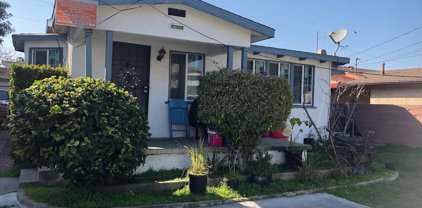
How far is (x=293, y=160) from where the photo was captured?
876cm

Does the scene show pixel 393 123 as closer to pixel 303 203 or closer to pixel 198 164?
pixel 303 203

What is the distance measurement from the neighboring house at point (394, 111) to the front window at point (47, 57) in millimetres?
10182

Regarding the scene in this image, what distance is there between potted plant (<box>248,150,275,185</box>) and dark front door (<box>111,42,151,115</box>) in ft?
10.4

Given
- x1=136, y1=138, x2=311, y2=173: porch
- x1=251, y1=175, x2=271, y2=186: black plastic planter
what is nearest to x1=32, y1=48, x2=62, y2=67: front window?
x1=136, y1=138, x2=311, y2=173: porch

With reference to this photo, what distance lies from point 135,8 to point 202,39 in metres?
1.72

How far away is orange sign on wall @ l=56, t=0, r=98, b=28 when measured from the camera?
6992 mm

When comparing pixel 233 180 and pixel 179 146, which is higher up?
pixel 179 146

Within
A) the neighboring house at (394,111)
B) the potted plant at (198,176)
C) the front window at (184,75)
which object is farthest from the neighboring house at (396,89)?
the potted plant at (198,176)

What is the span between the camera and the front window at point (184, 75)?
10.1 metres

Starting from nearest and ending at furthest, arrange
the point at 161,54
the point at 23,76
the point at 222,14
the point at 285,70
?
the point at 23,76 < the point at 222,14 < the point at 161,54 < the point at 285,70

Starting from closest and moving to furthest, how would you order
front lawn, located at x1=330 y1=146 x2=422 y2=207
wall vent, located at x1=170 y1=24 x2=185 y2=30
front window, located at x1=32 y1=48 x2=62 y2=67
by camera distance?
front lawn, located at x1=330 y1=146 x2=422 y2=207
wall vent, located at x1=170 y1=24 x2=185 y2=30
front window, located at x1=32 y1=48 x2=62 y2=67

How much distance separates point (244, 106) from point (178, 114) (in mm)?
2755

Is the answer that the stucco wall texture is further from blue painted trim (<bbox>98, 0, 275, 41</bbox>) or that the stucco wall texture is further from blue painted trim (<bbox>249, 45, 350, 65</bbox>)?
blue painted trim (<bbox>98, 0, 275, 41</bbox>)

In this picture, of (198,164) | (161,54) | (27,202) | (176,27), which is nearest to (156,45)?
(161,54)
